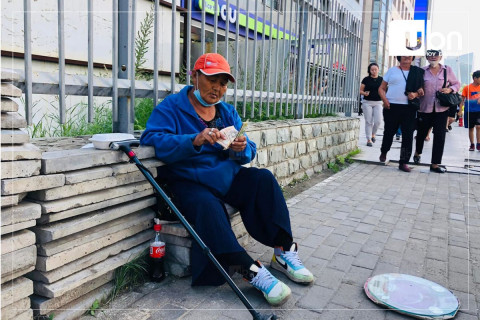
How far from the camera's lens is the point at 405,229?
3.88 m

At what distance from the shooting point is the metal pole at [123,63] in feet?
8.89

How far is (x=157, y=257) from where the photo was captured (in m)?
2.52

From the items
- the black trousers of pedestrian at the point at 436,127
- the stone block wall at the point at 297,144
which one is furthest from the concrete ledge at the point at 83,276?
the black trousers of pedestrian at the point at 436,127

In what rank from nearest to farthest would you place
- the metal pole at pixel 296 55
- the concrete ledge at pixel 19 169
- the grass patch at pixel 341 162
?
1. the concrete ledge at pixel 19 169
2. the metal pole at pixel 296 55
3. the grass patch at pixel 341 162

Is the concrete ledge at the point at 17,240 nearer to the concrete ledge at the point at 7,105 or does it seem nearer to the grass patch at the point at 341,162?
the concrete ledge at the point at 7,105

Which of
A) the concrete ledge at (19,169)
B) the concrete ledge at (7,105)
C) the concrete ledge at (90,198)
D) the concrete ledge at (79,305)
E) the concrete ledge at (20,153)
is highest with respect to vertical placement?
the concrete ledge at (7,105)

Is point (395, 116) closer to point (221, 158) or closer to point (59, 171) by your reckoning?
point (221, 158)

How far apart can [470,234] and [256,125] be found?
2340 mm

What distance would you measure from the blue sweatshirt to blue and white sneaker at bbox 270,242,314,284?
576 mm

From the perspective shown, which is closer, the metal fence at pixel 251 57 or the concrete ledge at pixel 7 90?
the concrete ledge at pixel 7 90

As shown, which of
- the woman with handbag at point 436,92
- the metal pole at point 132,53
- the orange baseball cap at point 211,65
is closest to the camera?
the orange baseball cap at point 211,65

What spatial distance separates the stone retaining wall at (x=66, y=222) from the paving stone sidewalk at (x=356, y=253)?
8.9 inches

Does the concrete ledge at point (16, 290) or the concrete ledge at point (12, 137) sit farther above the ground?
the concrete ledge at point (12, 137)

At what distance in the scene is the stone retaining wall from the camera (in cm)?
180
